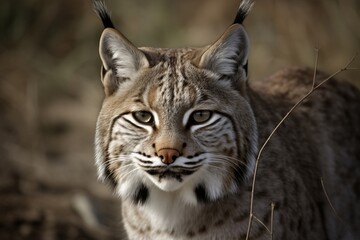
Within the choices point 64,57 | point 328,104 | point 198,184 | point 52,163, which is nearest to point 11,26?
point 64,57

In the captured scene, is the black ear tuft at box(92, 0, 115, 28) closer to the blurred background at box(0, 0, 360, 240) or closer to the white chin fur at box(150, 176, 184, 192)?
the white chin fur at box(150, 176, 184, 192)

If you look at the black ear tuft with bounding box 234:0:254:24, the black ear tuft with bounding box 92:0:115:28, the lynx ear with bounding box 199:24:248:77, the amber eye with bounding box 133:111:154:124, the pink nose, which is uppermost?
the black ear tuft with bounding box 92:0:115:28

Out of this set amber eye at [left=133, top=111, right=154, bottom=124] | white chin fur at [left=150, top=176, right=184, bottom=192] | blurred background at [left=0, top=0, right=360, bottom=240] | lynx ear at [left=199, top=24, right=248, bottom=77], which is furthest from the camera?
blurred background at [left=0, top=0, right=360, bottom=240]

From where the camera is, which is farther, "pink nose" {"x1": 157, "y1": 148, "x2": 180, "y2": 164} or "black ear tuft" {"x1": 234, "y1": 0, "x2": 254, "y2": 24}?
"black ear tuft" {"x1": 234, "y1": 0, "x2": 254, "y2": 24}

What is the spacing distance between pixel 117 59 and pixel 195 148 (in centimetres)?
74

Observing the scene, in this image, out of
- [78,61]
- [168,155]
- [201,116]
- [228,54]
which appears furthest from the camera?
[78,61]

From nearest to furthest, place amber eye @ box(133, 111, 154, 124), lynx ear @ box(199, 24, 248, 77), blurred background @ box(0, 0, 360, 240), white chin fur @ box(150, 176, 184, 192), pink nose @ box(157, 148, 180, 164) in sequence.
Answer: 1. pink nose @ box(157, 148, 180, 164)
2. white chin fur @ box(150, 176, 184, 192)
3. amber eye @ box(133, 111, 154, 124)
4. lynx ear @ box(199, 24, 248, 77)
5. blurred background @ box(0, 0, 360, 240)

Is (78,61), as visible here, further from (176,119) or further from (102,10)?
(176,119)

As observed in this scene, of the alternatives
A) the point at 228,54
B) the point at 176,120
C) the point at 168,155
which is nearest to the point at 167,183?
the point at 168,155

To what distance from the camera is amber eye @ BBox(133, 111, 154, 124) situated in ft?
13.5

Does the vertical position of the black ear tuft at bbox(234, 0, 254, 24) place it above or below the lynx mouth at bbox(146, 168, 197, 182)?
above

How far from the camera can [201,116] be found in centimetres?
412

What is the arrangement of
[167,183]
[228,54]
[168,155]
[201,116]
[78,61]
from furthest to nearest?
[78,61], [228,54], [201,116], [167,183], [168,155]

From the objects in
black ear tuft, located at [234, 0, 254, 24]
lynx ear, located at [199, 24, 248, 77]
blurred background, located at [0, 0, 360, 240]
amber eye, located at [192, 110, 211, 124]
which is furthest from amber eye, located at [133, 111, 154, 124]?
blurred background, located at [0, 0, 360, 240]
